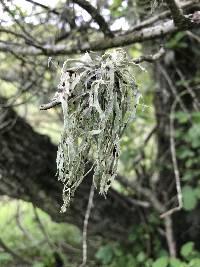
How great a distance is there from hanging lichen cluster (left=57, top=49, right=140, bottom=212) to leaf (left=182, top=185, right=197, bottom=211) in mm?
1721

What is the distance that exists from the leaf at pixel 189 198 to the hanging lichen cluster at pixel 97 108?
1721 mm

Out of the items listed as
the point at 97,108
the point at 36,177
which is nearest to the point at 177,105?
the point at 36,177

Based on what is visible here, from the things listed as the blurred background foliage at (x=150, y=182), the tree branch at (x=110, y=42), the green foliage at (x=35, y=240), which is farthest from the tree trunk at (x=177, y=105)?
the tree branch at (x=110, y=42)

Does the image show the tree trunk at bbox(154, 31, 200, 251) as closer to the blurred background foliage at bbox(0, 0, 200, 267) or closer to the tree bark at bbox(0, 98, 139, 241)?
the blurred background foliage at bbox(0, 0, 200, 267)

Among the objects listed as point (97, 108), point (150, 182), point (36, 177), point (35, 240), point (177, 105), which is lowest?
point (35, 240)

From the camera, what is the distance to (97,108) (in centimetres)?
97

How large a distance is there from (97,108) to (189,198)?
6.28 ft

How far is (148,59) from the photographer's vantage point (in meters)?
1.63

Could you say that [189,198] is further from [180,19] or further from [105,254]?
[180,19]

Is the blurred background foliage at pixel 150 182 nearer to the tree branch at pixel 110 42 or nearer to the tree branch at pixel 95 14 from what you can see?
the tree branch at pixel 110 42

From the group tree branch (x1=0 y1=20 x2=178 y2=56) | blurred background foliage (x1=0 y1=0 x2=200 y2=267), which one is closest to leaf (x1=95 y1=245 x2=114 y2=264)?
blurred background foliage (x1=0 y1=0 x2=200 y2=267)

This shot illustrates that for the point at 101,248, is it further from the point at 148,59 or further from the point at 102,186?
the point at 102,186

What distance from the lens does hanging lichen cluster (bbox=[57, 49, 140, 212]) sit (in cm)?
100

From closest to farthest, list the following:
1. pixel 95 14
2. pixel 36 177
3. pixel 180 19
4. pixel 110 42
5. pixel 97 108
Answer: pixel 97 108 → pixel 180 19 → pixel 95 14 → pixel 110 42 → pixel 36 177
